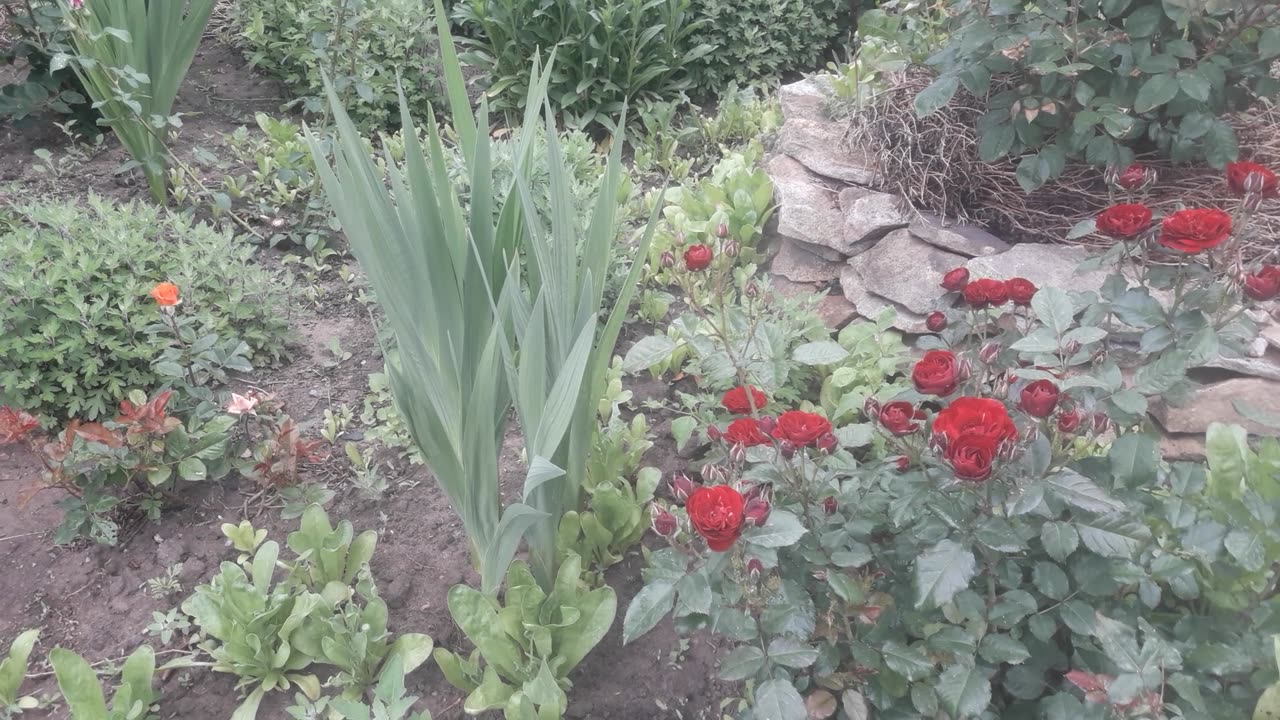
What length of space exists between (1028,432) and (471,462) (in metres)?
0.92

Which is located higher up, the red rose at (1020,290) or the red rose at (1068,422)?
the red rose at (1020,290)

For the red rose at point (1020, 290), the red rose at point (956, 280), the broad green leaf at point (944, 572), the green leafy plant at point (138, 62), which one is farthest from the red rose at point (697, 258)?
the green leafy plant at point (138, 62)

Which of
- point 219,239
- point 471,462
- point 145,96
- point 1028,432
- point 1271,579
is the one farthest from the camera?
point 145,96

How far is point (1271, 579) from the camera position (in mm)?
1319

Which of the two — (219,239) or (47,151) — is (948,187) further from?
(47,151)

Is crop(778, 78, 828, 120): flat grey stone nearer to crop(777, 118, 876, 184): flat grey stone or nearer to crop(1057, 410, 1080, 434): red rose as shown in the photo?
crop(777, 118, 876, 184): flat grey stone

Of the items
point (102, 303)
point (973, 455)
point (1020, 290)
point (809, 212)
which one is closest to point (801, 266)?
point (809, 212)

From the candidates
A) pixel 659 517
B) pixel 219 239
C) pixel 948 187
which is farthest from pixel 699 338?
pixel 219 239

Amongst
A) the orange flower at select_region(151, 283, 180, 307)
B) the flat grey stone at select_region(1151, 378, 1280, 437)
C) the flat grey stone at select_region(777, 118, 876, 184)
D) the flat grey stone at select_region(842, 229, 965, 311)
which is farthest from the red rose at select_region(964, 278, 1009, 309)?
the orange flower at select_region(151, 283, 180, 307)

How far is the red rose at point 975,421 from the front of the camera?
1.07 metres

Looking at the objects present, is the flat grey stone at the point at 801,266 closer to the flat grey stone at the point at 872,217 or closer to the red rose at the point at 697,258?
the flat grey stone at the point at 872,217

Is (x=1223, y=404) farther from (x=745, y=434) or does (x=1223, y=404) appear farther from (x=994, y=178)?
(x=745, y=434)

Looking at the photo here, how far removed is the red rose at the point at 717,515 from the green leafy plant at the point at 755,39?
3348 mm

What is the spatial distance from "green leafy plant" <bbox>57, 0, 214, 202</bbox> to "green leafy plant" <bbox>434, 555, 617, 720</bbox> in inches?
84.0
